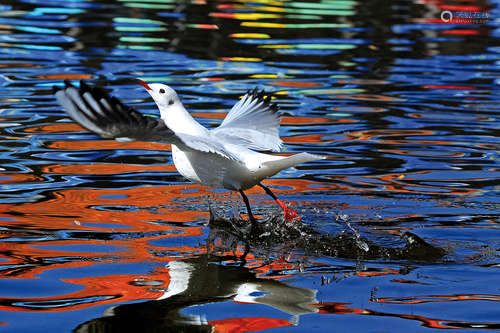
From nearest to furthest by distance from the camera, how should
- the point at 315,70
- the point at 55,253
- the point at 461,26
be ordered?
the point at 55,253
the point at 315,70
the point at 461,26

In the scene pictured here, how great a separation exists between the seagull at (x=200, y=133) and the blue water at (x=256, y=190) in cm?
55

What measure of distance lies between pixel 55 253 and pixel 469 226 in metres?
3.31

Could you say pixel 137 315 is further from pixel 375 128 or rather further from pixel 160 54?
pixel 160 54

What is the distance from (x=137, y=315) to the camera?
18.4 ft

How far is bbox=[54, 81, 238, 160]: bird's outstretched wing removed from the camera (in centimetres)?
585

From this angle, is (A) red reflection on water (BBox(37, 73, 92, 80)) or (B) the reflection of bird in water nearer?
(B) the reflection of bird in water

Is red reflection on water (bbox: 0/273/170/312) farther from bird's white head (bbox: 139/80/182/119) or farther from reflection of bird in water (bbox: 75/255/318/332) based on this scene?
bird's white head (bbox: 139/80/182/119)

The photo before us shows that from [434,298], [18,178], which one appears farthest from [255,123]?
[434,298]

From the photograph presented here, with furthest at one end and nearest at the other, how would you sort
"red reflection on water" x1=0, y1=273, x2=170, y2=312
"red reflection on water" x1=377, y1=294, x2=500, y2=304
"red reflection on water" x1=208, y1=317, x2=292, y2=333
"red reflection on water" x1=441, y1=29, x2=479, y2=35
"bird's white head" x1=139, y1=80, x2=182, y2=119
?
1. "red reflection on water" x1=441, y1=29, x2=479, y2=35
2. "bird's white head" x1=139, y1=80, x2=182, y2=119
3. "red reflection on water" x1=377, y1=294, x2=500, y2=304
4. "red reflection on water" x1=0, y1=273, x2=170, y2=312
5. "red reflection on water" x1=208, y1=317, x2=292, y2=333

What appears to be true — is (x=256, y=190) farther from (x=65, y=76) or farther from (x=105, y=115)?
(x=65, y=76)

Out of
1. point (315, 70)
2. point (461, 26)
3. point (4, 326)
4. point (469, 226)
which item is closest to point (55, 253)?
point (4, 326)

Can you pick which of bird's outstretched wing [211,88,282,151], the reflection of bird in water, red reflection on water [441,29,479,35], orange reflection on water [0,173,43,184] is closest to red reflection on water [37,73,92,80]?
orange reflection on water [0,173,43,184]

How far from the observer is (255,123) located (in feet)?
28.3

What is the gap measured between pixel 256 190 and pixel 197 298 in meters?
3.41
